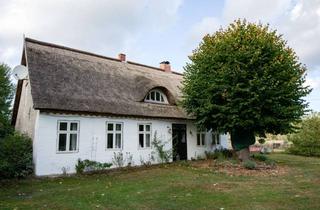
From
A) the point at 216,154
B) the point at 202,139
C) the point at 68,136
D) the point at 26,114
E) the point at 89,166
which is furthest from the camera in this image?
the point at 202,139

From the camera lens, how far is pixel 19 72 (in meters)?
15.0

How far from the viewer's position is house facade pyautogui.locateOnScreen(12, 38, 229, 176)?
44.7 ft

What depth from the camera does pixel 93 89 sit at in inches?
632

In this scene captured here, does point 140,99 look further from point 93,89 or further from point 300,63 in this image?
point 300,63

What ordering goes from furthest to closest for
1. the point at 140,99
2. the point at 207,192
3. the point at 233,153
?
the point at 233,153, the point at 140,99, the point at 207,192

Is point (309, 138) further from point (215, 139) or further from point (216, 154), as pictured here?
point (216, 154)

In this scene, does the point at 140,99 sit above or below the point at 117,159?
above

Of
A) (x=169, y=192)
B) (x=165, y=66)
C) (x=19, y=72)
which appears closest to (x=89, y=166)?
(x=19, y=72)

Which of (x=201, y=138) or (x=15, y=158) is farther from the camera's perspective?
(x=201, y=138)

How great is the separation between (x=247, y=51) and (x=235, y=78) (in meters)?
1.49

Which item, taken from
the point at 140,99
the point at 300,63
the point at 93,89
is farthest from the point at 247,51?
the point at 93,89

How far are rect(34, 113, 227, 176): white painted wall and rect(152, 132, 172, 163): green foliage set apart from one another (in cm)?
31

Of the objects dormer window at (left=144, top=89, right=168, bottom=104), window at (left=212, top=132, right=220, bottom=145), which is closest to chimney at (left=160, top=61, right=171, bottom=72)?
dormer window at (left=144, top=89, right=168, bottom=104)

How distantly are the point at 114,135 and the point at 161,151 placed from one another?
3.29m
